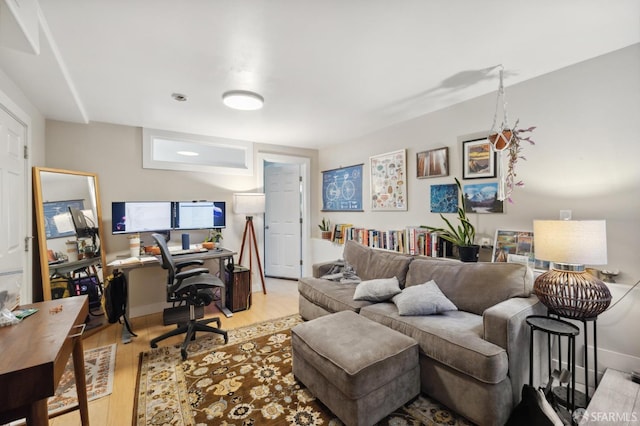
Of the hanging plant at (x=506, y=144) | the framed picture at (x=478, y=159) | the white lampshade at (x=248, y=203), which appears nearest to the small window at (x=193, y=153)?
the white lampshade at (x=248, y=203)

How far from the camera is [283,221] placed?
501cm

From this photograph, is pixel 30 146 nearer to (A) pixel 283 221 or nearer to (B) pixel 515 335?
(A) pixel 283 221

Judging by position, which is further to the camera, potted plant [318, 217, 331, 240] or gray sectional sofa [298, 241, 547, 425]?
potted plant [318, 217, 331, 240]

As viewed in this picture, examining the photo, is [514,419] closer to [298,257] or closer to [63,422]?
[63,422]

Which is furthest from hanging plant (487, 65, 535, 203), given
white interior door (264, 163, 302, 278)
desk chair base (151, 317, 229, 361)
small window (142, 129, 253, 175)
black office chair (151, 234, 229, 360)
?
small window (142, 129, 253, 175)

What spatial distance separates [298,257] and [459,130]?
10.6 feet

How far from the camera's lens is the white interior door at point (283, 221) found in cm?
491

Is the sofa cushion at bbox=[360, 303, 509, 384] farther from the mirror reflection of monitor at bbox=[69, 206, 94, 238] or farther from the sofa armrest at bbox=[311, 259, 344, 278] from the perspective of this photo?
the mirror reflection of monitor at bbox=[69, 206, 94, 238]

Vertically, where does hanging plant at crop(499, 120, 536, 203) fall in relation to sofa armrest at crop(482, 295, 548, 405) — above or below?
above

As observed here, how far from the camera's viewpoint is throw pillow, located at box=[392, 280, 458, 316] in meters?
2.08

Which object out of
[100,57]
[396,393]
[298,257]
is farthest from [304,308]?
[100,57]

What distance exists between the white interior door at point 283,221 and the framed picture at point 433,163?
2.28 m

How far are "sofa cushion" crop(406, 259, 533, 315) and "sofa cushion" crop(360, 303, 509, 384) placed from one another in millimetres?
123

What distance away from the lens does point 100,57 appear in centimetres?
193
